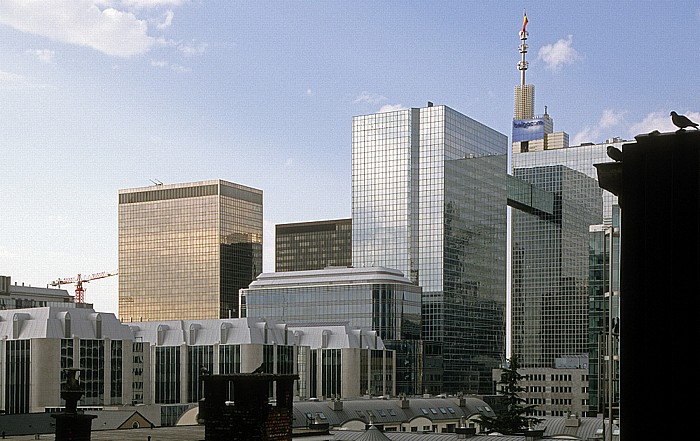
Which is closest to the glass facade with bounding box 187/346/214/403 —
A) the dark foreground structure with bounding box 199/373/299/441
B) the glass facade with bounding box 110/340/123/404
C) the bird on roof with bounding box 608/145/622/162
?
the glass facade with bounding box 110/340/123/404

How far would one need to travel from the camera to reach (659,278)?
52.5 feet

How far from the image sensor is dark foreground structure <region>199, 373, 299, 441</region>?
26656mm

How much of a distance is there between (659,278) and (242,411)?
44.6ft

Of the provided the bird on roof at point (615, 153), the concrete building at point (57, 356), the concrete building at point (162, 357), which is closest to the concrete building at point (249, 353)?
the concrete building at point (162, 357)

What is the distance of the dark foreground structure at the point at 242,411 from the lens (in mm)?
26656

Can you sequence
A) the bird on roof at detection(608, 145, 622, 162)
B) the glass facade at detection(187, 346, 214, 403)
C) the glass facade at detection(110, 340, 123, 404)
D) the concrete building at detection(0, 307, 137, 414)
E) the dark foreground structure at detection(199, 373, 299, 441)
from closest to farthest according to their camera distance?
the bird on roof at detection(608, 145, 622, 162), the dark foreground structure at detection(199, 373, 299, 441), the concrete building at detection(0, 307, 137, 414), the glass facade at detection(110, 340, 123, 404), the glass facade at detection(187, 346, 214, 403)

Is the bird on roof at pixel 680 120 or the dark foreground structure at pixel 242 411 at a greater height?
the bird on roof at pixel 680 120

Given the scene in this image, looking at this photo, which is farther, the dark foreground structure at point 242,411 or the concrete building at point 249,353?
the concrete building at point 249,353

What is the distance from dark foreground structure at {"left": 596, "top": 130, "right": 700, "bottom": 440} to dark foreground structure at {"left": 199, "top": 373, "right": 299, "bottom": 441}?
12.3 m

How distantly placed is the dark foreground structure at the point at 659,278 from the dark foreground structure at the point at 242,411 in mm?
12289

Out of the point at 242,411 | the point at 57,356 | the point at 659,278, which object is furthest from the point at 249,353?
the point at 659,278

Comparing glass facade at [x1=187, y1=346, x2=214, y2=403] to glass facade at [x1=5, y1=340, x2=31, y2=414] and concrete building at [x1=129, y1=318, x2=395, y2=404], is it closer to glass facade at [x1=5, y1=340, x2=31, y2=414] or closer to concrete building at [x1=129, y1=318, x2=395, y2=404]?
concrete building at [x1=129, y1=318, x2=395, y2=404]

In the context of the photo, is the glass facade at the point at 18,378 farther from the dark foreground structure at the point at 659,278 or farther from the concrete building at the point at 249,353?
the dark foreground structure at the point at 659,278

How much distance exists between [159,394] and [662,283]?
144 m
